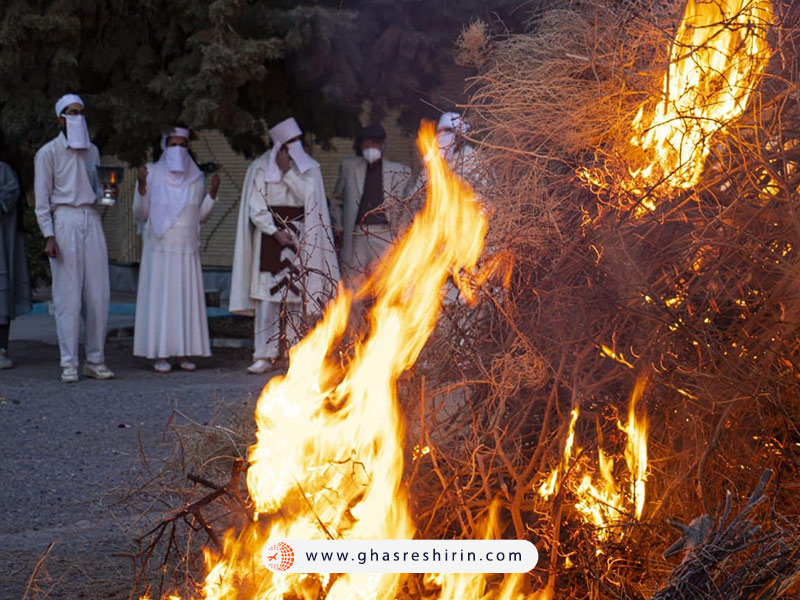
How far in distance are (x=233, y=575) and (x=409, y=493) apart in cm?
53

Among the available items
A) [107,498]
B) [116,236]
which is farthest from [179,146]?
[116,236]

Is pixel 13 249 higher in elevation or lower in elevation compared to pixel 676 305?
lower

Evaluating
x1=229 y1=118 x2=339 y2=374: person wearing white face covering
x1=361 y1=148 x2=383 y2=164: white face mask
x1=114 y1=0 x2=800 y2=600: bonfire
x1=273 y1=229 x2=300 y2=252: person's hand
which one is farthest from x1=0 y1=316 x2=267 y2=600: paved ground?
x1=361 y1=148 x2=383 y2=164: white face mask

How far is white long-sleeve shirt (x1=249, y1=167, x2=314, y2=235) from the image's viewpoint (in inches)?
382

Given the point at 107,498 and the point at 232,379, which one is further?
the point at 232,379

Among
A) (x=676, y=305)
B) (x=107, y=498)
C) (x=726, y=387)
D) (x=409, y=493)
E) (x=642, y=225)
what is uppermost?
(x=642, y=225)

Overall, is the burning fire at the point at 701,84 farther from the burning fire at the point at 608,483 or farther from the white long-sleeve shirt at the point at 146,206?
the white long-sleeve shirt at the point at 146,206

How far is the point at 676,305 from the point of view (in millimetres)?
3219

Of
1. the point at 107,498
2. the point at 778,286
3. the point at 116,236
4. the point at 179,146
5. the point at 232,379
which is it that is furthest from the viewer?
the point at 116,236

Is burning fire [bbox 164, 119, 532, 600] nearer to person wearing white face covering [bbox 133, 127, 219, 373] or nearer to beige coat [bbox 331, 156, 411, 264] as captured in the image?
beige coat [bbox 331, 156, 411, 264]

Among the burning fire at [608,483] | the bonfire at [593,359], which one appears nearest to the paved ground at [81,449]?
the bonfire at [593,359]

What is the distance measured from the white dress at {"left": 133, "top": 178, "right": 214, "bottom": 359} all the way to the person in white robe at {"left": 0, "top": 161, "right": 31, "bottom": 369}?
0.99 m

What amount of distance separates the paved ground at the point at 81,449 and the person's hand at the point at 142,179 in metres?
1.51

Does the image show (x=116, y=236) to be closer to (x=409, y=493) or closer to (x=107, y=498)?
(x=107, y=498)
